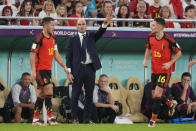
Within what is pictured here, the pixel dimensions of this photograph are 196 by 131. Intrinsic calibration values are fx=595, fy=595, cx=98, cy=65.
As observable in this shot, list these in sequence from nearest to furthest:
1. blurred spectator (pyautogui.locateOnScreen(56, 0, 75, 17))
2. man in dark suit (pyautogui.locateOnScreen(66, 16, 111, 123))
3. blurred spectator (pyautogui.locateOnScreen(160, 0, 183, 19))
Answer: man in dark suit (pyautogui.locateOnScreen(66, 16, 111, 123)) < blurred spectator (pyautogui.locateOnScreen(56, 0, 75, 17)) < blurred spectator (pyautogui.locateOnScreen(160, 0, 183, 19))

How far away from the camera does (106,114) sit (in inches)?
647

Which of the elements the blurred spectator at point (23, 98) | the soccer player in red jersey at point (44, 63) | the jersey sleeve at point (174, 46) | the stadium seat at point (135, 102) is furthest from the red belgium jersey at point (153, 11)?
the soccer player in red jersey at point (44, 63)

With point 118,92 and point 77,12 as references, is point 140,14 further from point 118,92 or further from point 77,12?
point 118,92

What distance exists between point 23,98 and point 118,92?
10.2 ft

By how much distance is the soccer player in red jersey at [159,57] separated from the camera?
12406 mm

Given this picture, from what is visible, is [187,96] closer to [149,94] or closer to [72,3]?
[149,94]

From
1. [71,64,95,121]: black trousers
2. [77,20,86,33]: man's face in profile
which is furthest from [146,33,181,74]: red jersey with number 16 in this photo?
[77,20,86,33]: man's face in profile

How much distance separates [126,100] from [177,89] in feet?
5.51

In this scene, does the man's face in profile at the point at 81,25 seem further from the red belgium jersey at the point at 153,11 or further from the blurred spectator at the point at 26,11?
the red belgium jersey at the point at 153,11

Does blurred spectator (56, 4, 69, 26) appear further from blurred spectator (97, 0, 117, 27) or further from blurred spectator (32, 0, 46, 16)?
blurred spectator (97, 0, 117, 27)

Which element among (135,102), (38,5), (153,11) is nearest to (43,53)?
(38,5)

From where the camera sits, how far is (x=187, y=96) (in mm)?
17359

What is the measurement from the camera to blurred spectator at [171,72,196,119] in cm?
→ 1688

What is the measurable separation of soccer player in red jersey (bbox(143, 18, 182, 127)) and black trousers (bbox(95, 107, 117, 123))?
3885mm
